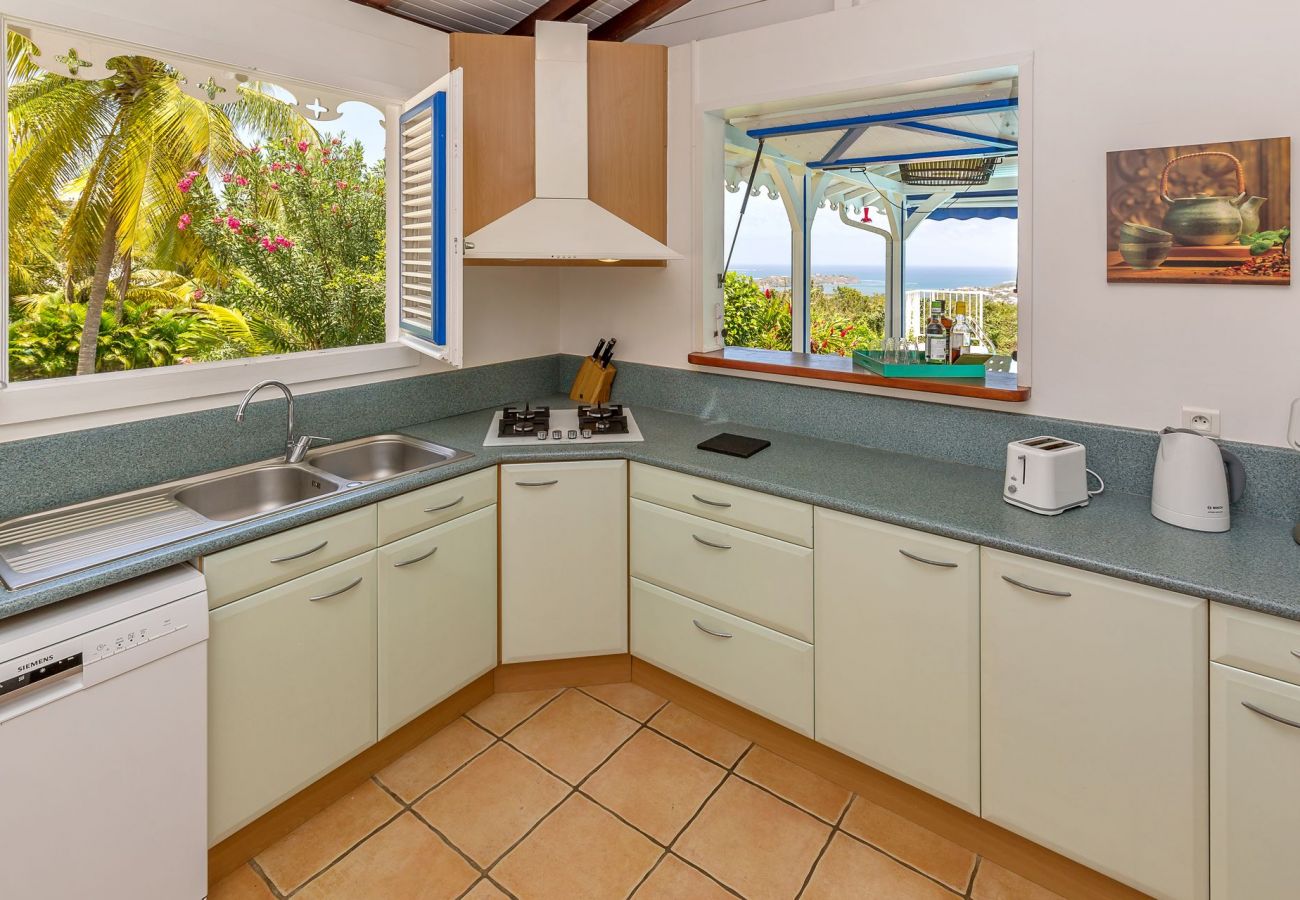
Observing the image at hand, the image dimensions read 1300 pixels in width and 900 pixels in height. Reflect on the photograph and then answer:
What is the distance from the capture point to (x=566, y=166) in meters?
2.62

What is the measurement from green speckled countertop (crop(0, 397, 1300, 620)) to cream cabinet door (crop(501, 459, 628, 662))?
89 millimetres

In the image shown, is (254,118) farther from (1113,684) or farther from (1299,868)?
(1299,868)

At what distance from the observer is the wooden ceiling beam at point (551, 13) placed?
2.72m

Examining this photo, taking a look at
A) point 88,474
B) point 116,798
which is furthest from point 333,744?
point 88,474

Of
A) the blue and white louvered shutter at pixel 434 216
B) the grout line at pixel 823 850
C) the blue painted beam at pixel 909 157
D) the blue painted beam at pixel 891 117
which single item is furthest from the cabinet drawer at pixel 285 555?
the blue painted beam at pixel 909 157

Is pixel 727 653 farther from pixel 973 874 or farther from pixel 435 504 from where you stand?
pixel 435 504

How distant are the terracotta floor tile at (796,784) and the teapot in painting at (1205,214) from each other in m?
1.77

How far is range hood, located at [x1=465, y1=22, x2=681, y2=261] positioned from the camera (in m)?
2.54

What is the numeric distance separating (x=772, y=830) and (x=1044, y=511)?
44.2 inches

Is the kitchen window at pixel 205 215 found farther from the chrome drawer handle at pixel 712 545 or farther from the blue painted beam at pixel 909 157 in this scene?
the blue painted beam at pixel 909 157

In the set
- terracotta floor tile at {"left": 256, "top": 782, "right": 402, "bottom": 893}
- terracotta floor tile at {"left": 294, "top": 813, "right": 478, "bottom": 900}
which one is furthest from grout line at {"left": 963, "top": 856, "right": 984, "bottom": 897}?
Result: terracotta floor tile at {"left": 256, "top": 782, "right": 402, "bottom": 893}

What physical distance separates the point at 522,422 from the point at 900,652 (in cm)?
154

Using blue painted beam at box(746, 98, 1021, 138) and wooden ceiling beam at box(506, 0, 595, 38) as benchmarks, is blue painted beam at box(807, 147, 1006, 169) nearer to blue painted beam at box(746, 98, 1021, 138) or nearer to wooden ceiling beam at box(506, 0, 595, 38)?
blue painted beam at box(746, 98, 1021, 138)

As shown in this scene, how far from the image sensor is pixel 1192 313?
1.84m
